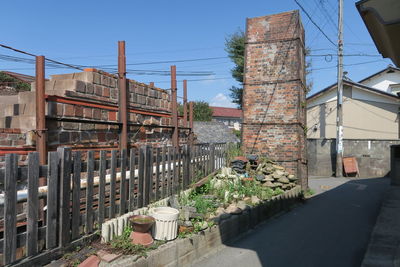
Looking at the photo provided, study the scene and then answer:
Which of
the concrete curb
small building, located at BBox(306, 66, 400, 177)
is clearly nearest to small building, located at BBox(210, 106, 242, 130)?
small building, located at BBox(306, 66, 400, 177)

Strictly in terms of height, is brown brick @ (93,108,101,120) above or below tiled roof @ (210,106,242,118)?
below

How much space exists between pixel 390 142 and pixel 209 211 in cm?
1549

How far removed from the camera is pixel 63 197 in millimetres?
3754

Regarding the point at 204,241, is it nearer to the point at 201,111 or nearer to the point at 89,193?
the point at 89,193

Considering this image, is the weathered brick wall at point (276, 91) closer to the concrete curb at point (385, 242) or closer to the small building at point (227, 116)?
the concrete curb at point (385, 242)

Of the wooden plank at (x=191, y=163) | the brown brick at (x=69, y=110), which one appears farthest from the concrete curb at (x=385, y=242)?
the brown brick at (x=69, y=110)

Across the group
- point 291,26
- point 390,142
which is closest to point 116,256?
point 291,26

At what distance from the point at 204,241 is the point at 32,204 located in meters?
2.54

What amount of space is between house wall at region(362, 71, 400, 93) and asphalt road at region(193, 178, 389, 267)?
20.8 metres

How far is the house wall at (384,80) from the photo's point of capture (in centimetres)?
2634

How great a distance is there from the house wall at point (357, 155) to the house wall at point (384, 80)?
9.80 meters

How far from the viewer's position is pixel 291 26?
425 inches

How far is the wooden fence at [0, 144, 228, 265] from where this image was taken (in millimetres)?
3193

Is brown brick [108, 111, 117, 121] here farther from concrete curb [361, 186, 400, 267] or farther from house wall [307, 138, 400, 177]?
house wall [307, 138, 400, 177]
